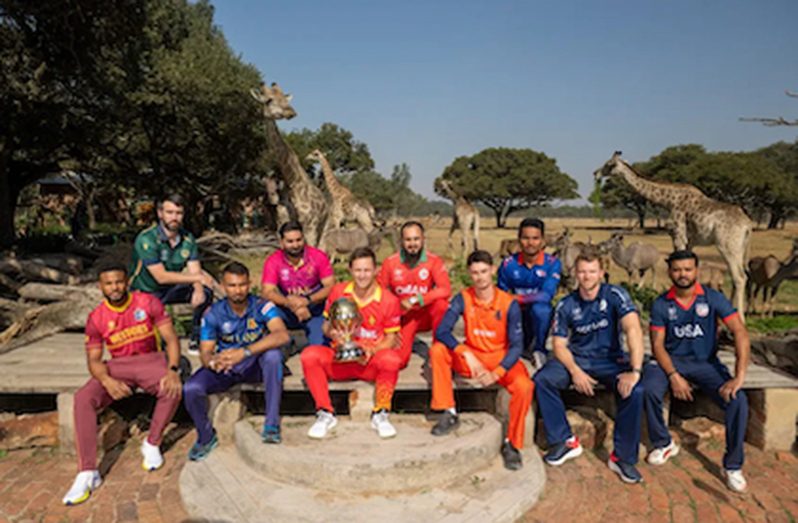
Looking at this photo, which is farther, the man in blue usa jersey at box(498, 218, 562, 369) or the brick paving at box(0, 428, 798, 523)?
the man in blue usa jersey at box(498, 218, 562, 369)

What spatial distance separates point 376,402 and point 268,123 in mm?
5682

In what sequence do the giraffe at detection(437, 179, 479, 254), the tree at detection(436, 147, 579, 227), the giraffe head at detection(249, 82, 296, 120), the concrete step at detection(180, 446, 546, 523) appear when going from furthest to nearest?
1. the tree at detection(436, 147, 579, 227)
2. the giraffe at detection(437, 179, 479, 254)
3. the giraffe head at detection(249, 82, 296, 120)
4. the concrete step at detection(180, 446, 546, 523)

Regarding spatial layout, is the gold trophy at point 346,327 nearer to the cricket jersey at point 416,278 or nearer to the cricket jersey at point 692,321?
the cricket jersey at point 416,278

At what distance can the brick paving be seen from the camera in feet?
11.9

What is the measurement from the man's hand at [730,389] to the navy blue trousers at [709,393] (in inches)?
1.3

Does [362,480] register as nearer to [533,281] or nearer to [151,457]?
[151,457]

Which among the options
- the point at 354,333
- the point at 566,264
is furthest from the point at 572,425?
the point at 566,264

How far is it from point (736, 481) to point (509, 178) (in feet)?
157

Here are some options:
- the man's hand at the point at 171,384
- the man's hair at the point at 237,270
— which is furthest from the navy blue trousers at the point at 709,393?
the man's hand at the point at 171,384

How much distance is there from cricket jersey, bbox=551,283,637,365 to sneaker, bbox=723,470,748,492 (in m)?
1.16

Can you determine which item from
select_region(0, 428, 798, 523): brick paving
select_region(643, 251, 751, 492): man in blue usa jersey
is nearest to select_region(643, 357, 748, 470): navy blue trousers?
select_region(643, 251, 751, 492): man in blue usa jersey

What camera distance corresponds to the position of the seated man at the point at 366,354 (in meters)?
4.16

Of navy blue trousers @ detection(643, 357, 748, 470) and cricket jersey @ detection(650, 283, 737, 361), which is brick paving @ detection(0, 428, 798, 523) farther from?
cricket jersey @ detection(650, 283, 737, 361)

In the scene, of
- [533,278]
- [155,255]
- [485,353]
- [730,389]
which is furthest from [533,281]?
[155,255]
